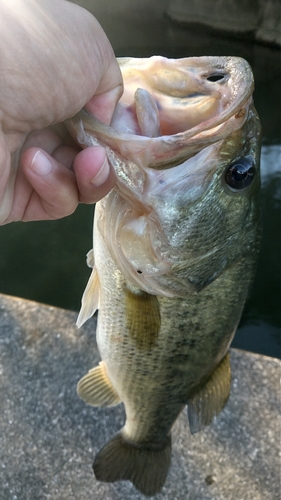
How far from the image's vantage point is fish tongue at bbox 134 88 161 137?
3.08 feet

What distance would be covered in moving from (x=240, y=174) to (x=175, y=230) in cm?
19

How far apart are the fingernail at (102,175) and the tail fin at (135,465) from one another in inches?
45.8

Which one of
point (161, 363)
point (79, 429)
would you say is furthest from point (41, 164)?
point (79, 429)

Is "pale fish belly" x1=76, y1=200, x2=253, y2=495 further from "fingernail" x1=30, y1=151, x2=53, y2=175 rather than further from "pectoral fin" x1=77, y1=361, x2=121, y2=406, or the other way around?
"fingernail" x1=30, y1=151, x2=53, y2=175

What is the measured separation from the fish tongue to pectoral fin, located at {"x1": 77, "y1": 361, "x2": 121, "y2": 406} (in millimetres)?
989

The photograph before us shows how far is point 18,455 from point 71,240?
6.14ft

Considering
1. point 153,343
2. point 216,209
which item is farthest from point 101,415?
point 216,209

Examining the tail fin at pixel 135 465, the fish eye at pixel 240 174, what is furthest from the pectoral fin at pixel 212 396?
the fish eye at pixel 240 174

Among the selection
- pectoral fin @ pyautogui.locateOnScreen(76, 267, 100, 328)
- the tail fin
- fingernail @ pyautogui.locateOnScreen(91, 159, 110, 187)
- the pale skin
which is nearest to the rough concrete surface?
the tail fin

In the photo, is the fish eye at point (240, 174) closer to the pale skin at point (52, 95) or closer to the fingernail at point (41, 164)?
the pale skin at point (52, 95)

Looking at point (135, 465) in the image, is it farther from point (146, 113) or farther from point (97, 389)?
point (146, 113)

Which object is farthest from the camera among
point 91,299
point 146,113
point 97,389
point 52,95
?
point 97,389

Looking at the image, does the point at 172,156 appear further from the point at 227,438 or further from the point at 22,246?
the point at 22,246

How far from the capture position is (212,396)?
1.49 m
